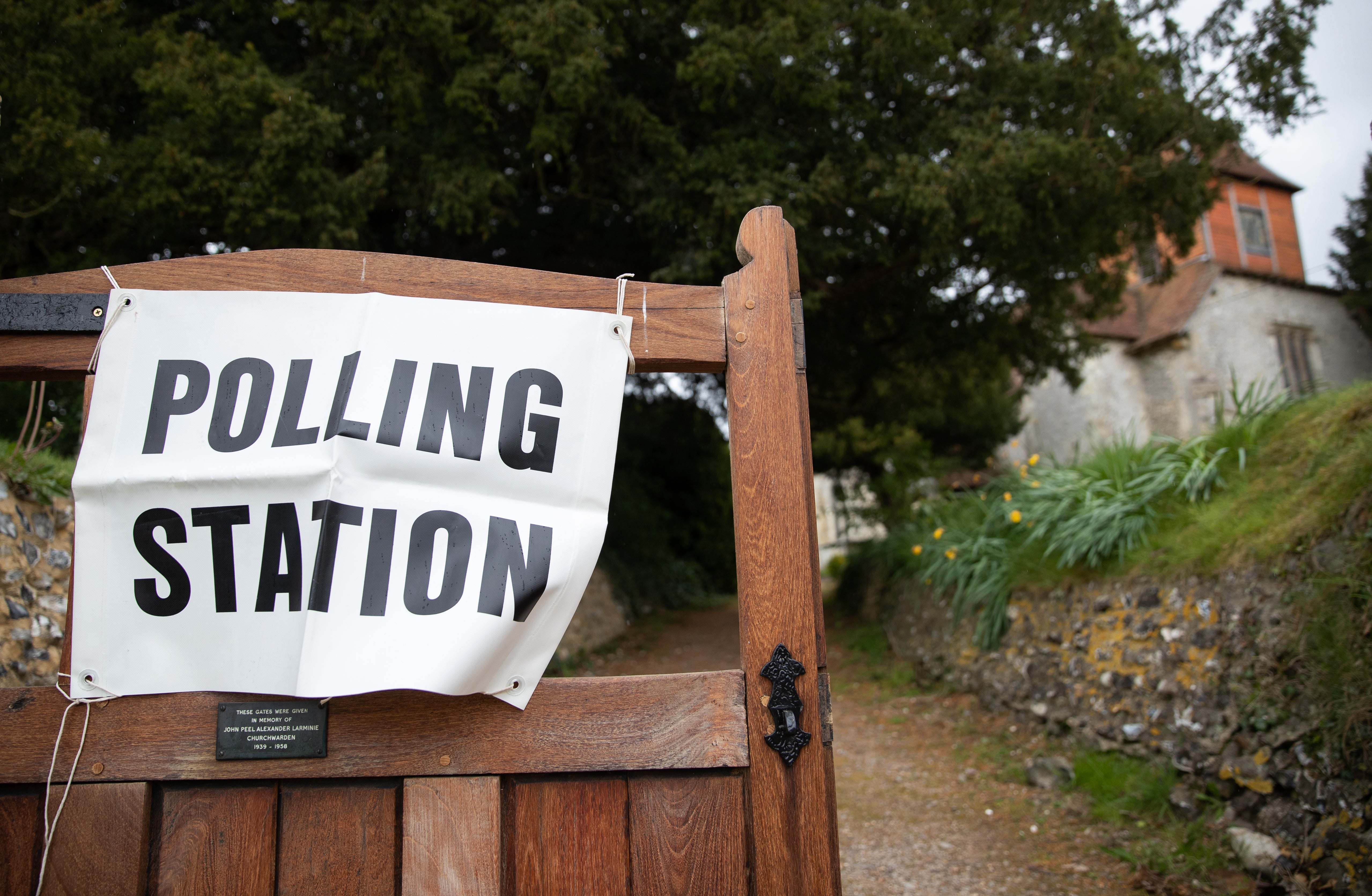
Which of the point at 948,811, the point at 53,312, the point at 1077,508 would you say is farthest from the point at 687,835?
the point at 1077,508

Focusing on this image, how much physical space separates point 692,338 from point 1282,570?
329cm

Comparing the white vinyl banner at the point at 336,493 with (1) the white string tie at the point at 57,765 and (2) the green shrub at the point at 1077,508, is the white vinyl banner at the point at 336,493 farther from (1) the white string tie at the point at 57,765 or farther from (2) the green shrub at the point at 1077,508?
(2) the green shrub at the point at 1077,508

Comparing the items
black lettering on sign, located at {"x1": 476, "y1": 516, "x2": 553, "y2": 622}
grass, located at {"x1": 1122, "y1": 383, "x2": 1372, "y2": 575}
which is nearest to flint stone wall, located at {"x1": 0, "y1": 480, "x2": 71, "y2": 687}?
black lettering on sign, located at {"x1": 476, "y1": 516, "x2": 553, "y2": 622}

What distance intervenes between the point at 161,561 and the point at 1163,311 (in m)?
20.9

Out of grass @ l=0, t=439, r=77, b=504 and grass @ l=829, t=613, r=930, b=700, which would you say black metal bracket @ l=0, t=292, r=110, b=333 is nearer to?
grass @ l=0, t=439, r=77, b=504

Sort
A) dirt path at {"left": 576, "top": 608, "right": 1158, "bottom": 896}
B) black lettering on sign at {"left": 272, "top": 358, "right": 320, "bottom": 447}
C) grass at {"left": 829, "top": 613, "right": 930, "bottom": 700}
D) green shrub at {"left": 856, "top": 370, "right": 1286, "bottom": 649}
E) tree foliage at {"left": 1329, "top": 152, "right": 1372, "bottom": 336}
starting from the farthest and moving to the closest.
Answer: tree foliage at {"left": 1329, "top": 152, "right": 1372, "bottom": 336}, grass at {"left": 829, "top": 613, "right": 930, "bottom": 700}, green shrub at {"left": 856, "top": 370, "right": 1286, "bottom": 649}, dirt path at {"left": 576, "top": 608, "right": 1158, "bottom": 896}, black lettering on sign at {"left": 272, "top": 358, "right": 320, "bottom": 447}

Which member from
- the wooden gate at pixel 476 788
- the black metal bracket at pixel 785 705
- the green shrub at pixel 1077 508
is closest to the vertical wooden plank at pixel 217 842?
the wooden gate at pixel 476 788

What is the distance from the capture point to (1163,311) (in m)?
18.4

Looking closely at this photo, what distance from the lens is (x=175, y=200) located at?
618cm

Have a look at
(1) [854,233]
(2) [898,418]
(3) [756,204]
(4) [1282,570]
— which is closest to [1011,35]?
(1) [854,233]

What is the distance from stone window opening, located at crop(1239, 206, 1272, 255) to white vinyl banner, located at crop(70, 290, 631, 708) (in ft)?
73.5

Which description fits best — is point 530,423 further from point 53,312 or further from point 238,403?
point 53,312

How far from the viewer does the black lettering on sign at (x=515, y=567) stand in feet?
5.01

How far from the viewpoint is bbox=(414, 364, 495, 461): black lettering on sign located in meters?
1.58
